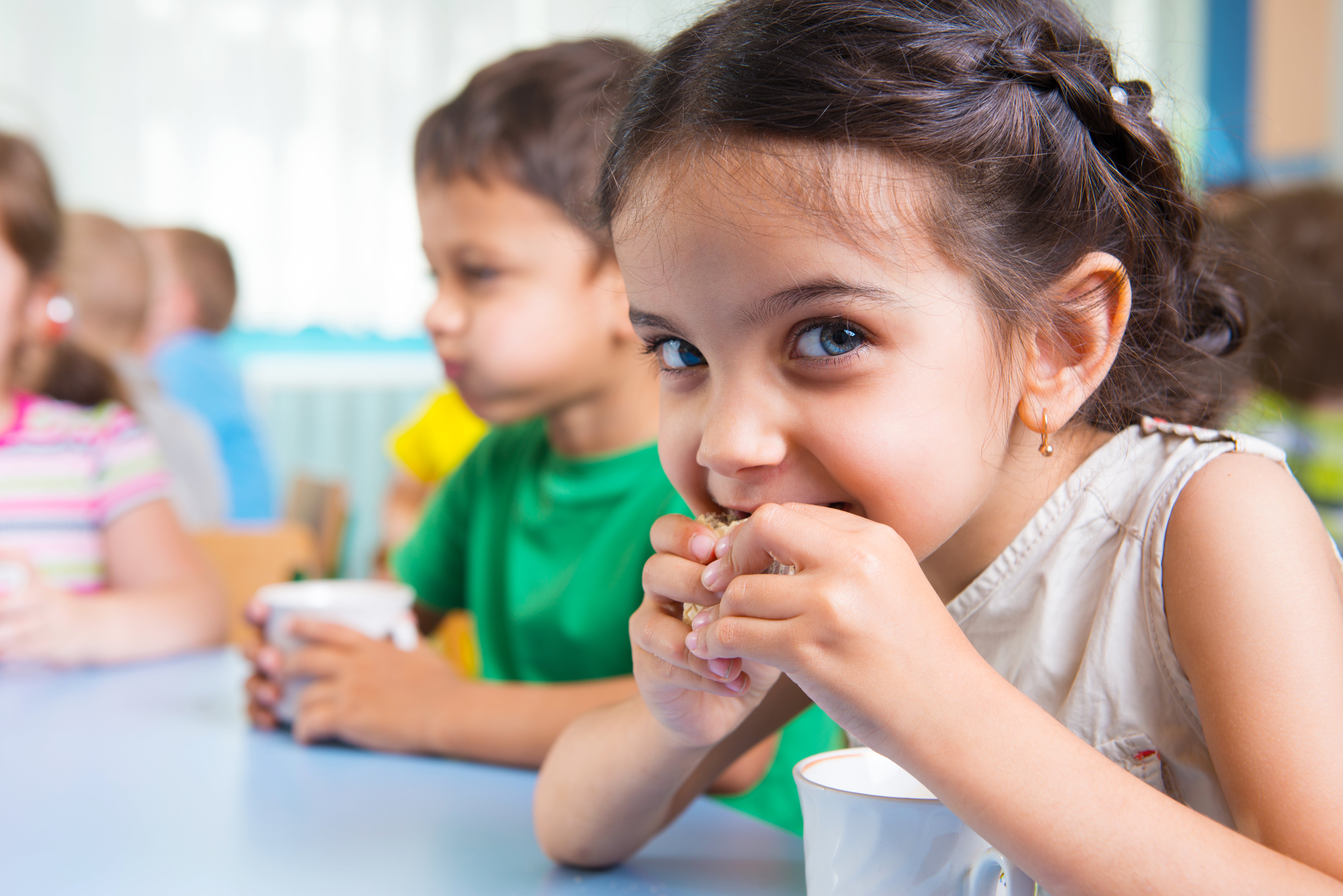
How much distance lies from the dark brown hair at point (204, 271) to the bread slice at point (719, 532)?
3.14 meters

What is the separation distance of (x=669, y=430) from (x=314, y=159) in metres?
3.60

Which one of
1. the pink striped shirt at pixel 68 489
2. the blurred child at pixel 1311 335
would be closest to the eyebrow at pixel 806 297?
the pink striped shirt at pixel 68 489

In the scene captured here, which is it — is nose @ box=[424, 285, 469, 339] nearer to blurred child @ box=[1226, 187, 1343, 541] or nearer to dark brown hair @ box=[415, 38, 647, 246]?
dark brown hair @ box=[415, 38, 647, 246]

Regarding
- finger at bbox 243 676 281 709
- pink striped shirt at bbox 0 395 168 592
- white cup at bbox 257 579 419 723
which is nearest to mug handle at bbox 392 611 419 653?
white cup at bbox 257 579 419 723

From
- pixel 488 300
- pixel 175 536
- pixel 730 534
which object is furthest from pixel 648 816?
pixel 175 536

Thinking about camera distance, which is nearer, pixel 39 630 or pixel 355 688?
pixel 355 688

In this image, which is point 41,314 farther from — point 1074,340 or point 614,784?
point 1074,340

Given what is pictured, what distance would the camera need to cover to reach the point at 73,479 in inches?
58.0

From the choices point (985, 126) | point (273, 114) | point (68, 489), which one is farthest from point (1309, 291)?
point (273, 114)

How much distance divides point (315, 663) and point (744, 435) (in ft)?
1.74

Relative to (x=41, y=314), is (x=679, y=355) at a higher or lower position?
higher

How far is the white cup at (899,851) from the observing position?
46 centimetres

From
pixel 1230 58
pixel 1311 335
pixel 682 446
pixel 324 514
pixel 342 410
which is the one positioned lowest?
pixel 342 410

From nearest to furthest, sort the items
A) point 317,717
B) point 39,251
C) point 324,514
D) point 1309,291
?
point 317,717 → point 39,251 → point 1309,291 → point 324,514
